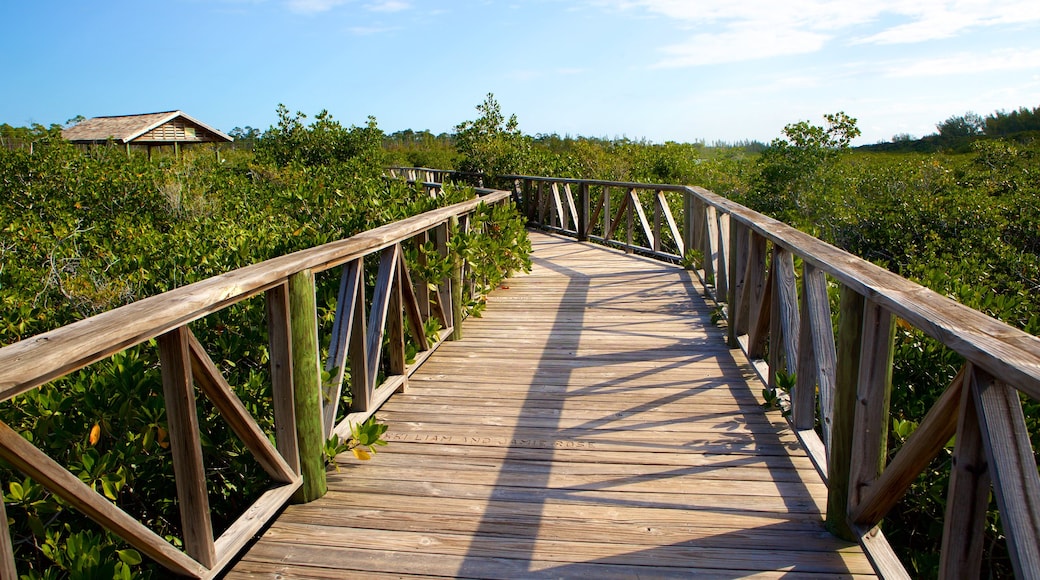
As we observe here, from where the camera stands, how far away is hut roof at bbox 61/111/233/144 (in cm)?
2684

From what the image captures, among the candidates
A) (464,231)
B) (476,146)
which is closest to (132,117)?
(476,146)

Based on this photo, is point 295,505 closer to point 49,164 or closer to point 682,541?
point 682,541

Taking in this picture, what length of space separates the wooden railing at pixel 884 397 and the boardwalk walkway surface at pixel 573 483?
0.21 metres

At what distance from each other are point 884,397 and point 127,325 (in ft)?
6.47

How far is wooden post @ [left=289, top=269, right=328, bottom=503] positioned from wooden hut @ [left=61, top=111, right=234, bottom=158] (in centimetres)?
2686

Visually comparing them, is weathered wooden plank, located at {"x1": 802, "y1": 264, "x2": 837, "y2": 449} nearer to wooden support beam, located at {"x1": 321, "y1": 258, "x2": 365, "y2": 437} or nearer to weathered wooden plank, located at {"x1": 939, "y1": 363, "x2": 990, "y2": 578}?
weathered wooden plank, located at {"x1": 939, "y1": 363, "x2": 990, "y2": 578}

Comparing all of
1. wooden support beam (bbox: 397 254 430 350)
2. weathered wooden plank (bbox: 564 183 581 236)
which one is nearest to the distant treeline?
weathered wooden plank (bbox: 564 183 581 236)

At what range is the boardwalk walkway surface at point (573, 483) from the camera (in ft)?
6.96

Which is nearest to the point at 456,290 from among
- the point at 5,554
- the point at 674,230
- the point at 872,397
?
the point at 872,397

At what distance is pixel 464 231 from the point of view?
5258 mm

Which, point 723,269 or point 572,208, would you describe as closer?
point 723,269

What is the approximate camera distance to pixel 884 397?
1958mm

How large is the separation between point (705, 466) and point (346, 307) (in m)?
1.62

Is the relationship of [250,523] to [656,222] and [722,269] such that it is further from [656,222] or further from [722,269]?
[656,222]
